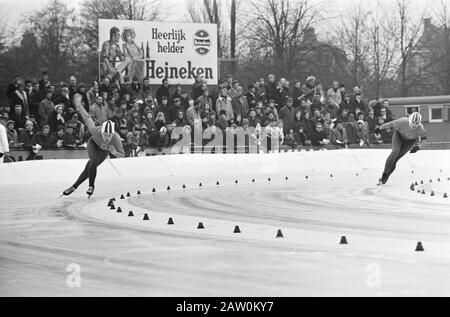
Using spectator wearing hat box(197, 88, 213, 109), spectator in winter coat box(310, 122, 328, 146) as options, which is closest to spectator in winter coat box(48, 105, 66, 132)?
spectator wearing hat box(197, 88, 213, 109)

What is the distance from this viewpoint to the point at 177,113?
79.7ft

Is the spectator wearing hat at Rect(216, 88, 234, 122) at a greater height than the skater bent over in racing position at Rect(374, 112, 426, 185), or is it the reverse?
the spectator wearing hat at Rect(216, 88, 234, 122)

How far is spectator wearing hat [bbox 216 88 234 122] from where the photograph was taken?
1001 inches

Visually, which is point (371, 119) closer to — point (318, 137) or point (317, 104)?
point (317, 104)

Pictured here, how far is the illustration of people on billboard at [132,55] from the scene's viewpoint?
1083 inches

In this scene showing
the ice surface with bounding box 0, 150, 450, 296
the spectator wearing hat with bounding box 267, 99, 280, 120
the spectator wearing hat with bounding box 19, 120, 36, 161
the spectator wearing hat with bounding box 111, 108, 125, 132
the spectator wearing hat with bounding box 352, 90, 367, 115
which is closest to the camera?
the ice surface with bounding box 0, 150, 450, 296

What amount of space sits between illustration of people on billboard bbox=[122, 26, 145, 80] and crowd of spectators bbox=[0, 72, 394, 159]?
121 centimetres

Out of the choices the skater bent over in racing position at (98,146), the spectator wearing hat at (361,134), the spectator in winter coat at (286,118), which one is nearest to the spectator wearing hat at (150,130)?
the spectator in winter coat at (286,118)

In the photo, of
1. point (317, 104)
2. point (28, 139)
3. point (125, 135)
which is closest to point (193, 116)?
point (125, 135)

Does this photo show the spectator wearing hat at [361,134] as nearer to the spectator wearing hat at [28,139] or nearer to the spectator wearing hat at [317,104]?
the spectator wearing hat at [317,104]

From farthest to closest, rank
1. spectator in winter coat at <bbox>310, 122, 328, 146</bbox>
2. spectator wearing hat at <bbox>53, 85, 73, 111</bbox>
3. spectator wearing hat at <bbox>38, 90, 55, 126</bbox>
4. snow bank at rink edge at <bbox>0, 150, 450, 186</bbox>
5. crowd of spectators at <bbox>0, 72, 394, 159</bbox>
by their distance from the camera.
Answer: spectator in winter coat at <bbox>310, 122, 328, 146</bbox> → spectator wearing hat at <bbox>53, 85, 73, 111</bbox> → spectator wearing hat at <bbox>38, 90, 55, 126</bbox> → crowd of spectators at <bbox>0, 72, 394, 159</bbox> → snow bank at rink edge at <bbox>0, 150, 450, 186</bbox>

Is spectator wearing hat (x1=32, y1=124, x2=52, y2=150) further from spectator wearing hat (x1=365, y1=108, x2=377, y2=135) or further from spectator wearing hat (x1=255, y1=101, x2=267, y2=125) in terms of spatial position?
spectator wearing hat (x1=365, y1=108, x2=377, y2=135)

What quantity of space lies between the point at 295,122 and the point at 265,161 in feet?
8.61
